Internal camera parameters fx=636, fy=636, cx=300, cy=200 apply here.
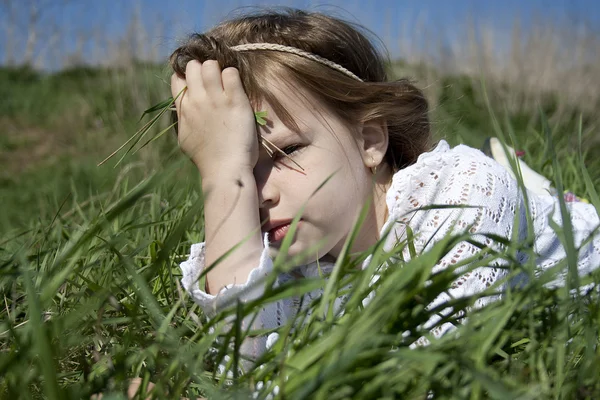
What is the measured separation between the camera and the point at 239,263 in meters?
1.37

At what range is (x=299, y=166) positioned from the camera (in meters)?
1.43

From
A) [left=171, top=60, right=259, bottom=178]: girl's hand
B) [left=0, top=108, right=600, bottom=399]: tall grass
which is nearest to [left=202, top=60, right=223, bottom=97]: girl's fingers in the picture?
[left=171, top=60, right=259, bottom=178]: girl's hand

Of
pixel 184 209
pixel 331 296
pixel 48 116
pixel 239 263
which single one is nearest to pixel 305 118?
pixel 239 263

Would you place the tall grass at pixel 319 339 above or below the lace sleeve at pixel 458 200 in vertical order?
above

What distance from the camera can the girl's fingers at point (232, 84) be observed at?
146 centimetres

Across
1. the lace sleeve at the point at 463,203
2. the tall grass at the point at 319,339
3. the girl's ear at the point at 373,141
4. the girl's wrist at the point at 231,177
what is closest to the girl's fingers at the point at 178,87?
the girl's wrist at the point at 231,177

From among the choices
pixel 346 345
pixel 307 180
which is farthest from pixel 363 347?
pixel 307 180

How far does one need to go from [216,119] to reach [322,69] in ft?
1.13

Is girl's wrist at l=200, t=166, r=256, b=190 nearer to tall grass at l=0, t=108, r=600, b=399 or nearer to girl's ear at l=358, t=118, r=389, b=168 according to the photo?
girl's ear at l=358, t=118, r=389, b=168

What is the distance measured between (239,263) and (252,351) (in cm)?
21

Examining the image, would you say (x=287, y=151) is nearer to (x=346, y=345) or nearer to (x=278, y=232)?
(x=278, y=232)

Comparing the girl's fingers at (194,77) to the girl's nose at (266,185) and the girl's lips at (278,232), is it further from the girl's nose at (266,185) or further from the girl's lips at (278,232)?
the girl's lips at (278,232)

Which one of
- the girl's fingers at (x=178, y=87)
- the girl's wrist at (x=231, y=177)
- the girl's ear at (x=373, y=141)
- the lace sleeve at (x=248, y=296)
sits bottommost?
the lace sleeve at (x=248, y=296)

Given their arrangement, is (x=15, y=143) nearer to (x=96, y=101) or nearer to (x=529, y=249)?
(x=96, y=101)
